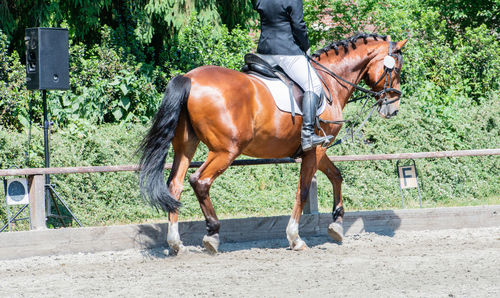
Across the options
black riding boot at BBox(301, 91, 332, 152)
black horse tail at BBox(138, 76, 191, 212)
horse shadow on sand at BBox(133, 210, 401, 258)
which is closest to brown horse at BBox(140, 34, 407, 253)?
black horse tail at BBox(138, 76, 191, 212)

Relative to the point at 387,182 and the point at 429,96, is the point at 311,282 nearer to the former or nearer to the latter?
the point at 387,182

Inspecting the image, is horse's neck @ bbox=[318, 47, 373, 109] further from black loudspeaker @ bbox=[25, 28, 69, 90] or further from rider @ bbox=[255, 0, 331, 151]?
black loudspeaker @ bbox=[25, 28, 69, 90]

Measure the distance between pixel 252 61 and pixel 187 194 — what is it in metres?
3.46

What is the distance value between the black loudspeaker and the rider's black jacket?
3.01m

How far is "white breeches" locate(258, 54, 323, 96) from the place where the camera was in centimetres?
760

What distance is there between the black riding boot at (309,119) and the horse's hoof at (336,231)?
3.74ft

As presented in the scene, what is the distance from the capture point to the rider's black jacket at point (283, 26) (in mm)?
7605

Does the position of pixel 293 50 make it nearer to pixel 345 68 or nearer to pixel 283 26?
pixel 283 26

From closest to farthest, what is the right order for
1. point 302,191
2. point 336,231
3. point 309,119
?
1. point 309,119
2. point 302,191
3. point 336,231

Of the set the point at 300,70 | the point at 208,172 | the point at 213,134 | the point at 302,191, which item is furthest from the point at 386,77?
the point at 208,172

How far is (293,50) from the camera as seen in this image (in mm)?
7676

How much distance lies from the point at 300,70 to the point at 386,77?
4.44ft

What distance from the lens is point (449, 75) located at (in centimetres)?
1471

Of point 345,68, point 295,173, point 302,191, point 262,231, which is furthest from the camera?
point 295,173
